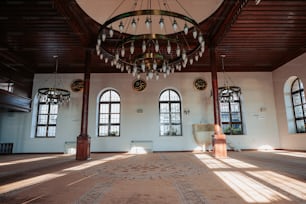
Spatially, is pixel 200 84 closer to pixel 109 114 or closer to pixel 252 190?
pixel 109 114

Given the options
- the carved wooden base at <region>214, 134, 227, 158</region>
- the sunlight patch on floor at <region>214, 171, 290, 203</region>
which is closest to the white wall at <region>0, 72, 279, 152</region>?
the carved wooden base at <region>214, 134, 227, 158</region>

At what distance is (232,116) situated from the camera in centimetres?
930

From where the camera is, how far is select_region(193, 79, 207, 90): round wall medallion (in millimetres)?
9203

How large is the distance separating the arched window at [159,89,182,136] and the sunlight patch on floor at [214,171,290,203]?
Result: 6.14 metres

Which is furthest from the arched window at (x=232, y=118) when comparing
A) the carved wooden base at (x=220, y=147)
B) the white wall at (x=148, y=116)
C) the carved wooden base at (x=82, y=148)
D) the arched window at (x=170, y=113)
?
the carved wooden base at (x=82, y=148)

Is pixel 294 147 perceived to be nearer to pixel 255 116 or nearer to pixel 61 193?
pixel 255 116

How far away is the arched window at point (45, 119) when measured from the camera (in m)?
8.91

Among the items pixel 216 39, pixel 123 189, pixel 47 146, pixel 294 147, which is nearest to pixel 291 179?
pixel 123 189

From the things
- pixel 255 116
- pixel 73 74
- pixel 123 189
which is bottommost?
pixel 123 189

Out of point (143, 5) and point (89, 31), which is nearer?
point (143, 5)

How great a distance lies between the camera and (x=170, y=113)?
923cm

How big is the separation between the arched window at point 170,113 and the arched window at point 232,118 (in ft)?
7.36

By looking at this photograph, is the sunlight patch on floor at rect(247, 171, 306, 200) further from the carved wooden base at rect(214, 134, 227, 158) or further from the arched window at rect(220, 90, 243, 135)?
the arched window at rect(220, 90, 243, 135)

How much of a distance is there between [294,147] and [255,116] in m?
1.97
